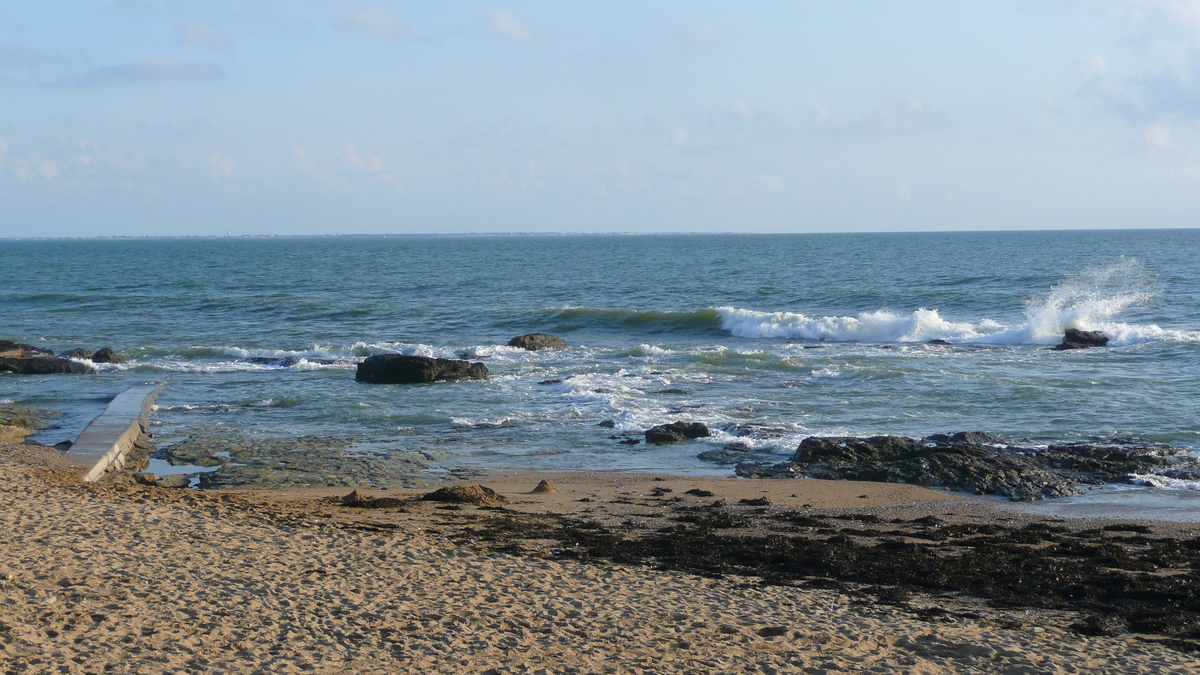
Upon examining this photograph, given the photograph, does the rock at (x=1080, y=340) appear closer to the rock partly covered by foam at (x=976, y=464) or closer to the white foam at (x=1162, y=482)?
the rock partly covered by foam at (x=976, y=464)

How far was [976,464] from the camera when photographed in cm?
1306

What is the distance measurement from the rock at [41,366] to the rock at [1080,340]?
25852mm

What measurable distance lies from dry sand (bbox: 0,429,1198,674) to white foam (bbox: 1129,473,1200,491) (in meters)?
5.81

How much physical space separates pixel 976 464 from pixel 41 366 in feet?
71.4

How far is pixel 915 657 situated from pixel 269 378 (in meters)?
19.7

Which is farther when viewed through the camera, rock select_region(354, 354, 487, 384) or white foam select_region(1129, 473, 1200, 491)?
rock select_region(354, 354, 487, 384)

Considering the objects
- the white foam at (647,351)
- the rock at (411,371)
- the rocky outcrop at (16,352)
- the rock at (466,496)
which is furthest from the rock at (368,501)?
the rocky outcrop at (16,352)

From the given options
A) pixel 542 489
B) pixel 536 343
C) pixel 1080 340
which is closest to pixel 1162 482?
pixel 542 489

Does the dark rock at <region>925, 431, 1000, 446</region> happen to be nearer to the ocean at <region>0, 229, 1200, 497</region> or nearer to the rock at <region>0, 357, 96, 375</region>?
the ocean at <region>0, 229, 1200, 497</region>

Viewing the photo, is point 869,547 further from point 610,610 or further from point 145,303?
point 145,303

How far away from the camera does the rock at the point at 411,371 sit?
2264 centimetres

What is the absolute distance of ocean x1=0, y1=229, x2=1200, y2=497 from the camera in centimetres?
1684

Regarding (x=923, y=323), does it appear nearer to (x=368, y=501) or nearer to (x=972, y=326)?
(x=972, y=326)

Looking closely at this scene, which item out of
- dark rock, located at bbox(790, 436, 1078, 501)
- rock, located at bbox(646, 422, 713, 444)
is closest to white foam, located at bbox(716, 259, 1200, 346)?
rock, located at bbox(646, 422, 713, 444)
